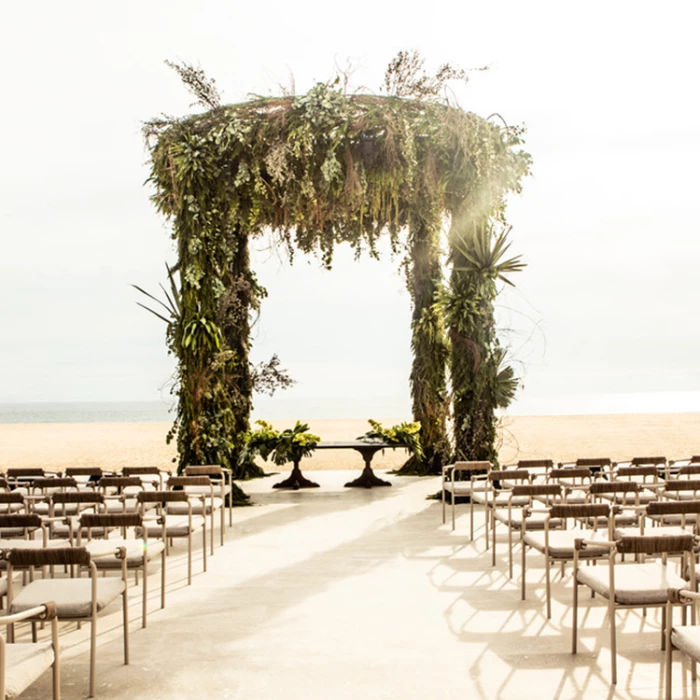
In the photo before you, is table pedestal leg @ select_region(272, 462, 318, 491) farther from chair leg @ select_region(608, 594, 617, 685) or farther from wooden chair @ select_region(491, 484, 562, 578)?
chair leg @ select_region(608, 594, 617, 685)

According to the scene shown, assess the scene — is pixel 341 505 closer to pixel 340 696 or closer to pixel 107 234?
pixel 340 696

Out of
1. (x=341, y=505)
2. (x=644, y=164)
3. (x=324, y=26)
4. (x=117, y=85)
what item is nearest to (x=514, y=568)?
(x=341, y=505)

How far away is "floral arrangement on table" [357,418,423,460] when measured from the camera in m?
11.7

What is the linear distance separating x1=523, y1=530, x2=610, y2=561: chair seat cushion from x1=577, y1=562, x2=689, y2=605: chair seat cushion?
A: 0.51 meters

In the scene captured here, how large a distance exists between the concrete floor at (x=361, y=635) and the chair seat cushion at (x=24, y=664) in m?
0.64

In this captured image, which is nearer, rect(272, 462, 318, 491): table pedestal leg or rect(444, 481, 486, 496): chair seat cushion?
rect(444, 481, 486, 496): chair seat cushion

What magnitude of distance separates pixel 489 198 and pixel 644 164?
112ft

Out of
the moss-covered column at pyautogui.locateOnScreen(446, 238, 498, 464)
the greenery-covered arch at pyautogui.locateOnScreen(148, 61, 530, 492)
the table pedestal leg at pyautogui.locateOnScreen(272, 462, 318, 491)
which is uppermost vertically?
the greenery-covered arch at pyautogui.locateOnScreen(148, 61, 530, 492)

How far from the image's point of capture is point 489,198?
31.8 feet

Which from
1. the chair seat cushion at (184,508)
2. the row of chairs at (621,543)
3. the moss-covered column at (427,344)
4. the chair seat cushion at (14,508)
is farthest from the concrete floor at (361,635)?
the moss-covered column at (427,344)

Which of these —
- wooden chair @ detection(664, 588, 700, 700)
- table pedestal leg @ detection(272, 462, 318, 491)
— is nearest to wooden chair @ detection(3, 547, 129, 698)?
wooden chair @ detection(664, 588, 700, 700)

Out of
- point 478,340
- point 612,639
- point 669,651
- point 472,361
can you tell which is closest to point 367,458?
point 472,361

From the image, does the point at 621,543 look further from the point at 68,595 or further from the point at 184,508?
the point at 184,508

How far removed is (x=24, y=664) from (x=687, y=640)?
9.04 ft
